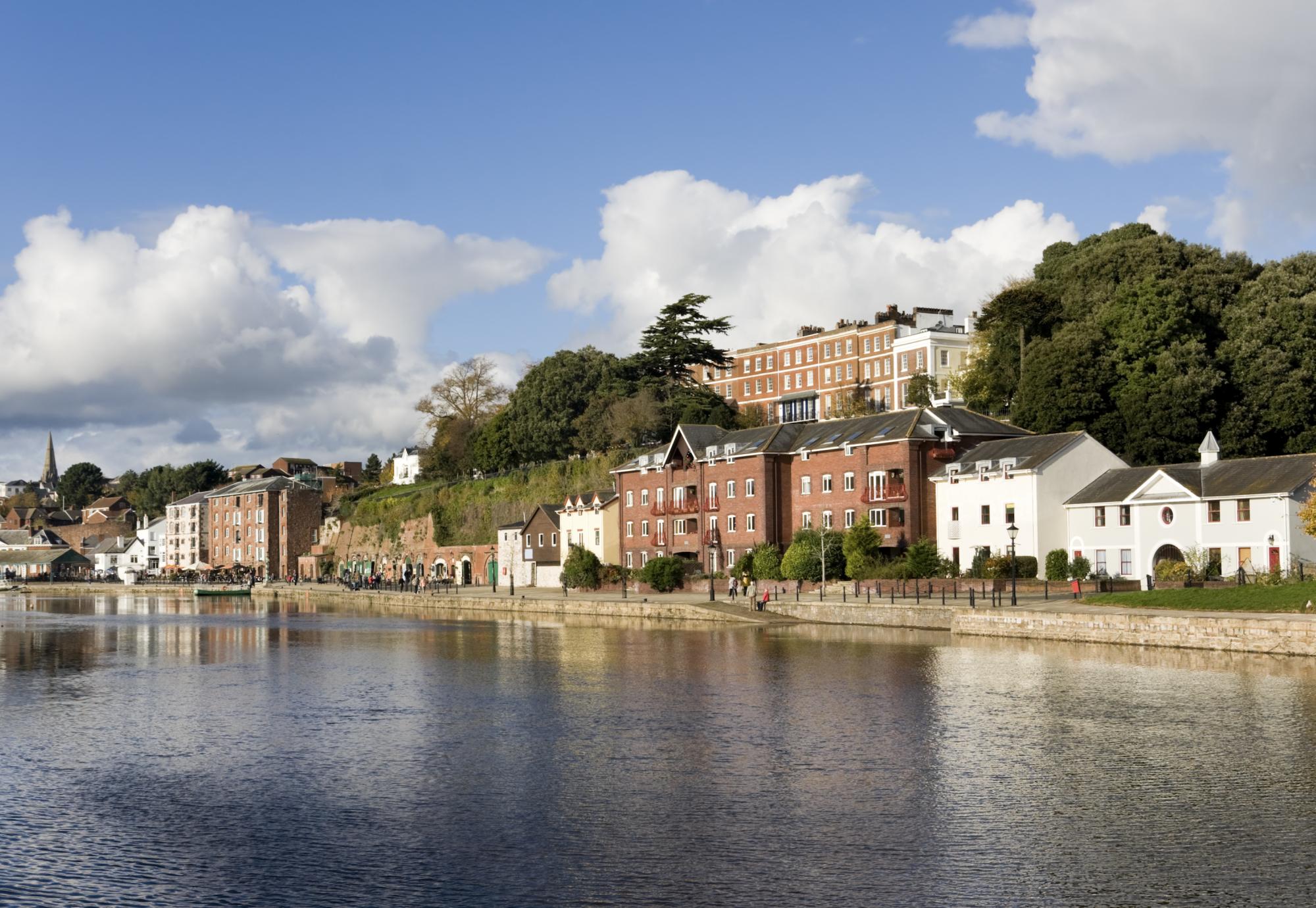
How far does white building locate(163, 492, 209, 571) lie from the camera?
5974 inches

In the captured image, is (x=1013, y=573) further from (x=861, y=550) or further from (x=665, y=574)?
(x=665, y=574)

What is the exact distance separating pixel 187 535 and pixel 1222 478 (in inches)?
5082

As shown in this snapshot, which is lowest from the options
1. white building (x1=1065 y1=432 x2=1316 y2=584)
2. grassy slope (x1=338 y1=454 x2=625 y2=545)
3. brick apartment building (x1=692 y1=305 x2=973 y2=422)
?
white building (x1=1065 y1=432 x2=1316 y2=584)

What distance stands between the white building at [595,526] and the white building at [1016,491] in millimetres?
26979

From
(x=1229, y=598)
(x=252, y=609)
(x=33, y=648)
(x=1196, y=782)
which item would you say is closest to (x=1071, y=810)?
(x=1196, y=782)

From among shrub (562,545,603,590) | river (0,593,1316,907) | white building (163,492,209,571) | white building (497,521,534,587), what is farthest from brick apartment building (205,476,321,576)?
river (0,593,1316,907)

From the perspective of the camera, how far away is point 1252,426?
6291cm

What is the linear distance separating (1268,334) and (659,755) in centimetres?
5044

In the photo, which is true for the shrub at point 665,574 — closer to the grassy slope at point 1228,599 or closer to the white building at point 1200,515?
the white building at point 1200,515

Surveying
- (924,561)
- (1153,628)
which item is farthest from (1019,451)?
(1153,628)

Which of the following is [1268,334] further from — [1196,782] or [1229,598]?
[1196,782]

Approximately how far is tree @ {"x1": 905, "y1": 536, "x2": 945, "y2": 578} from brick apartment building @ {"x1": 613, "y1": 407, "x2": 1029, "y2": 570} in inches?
135

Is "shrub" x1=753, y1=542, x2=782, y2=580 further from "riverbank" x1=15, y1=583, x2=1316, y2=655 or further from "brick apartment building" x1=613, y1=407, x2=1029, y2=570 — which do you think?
"riverbank" x1=15, y1=583, x2=1316, y2=655

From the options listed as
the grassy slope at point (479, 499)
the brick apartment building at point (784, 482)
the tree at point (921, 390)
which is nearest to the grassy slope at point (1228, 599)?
the brick apartment building at point (784, 482)
